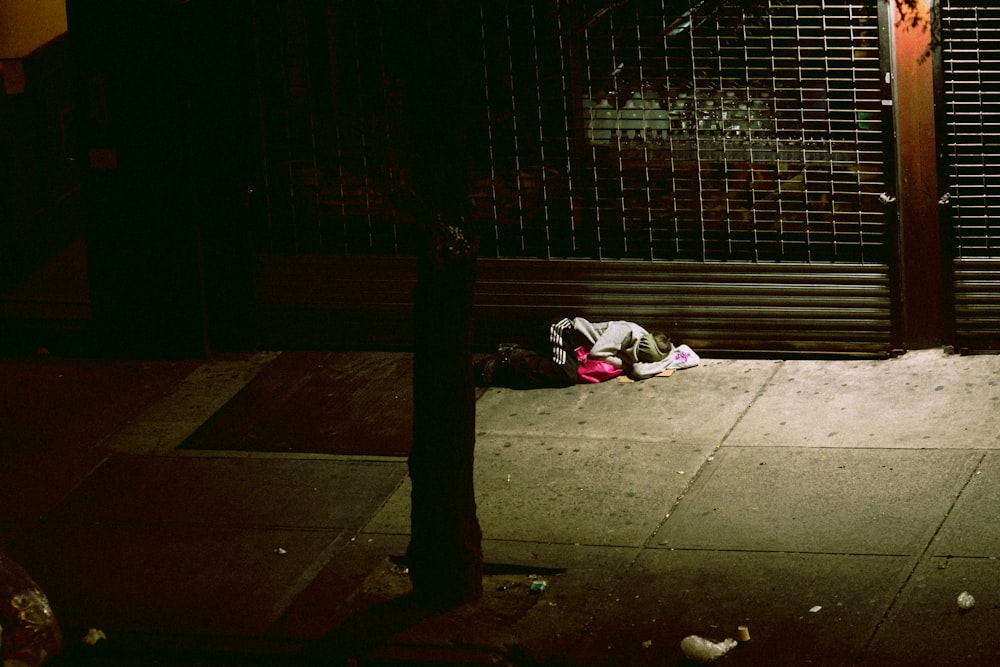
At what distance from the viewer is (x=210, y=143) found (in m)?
9.94

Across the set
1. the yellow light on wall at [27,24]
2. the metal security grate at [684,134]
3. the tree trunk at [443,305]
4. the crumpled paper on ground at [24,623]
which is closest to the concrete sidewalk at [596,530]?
the crumpled paper on ground at [24,623]

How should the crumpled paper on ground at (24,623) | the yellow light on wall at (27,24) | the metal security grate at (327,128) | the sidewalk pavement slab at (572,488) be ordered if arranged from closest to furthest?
the crumpled paper on ground at (24,623) → the sidewalk pavement slab at (572,488) → the metal security grate at (327,128) → the yellow light on wall at (27,24)

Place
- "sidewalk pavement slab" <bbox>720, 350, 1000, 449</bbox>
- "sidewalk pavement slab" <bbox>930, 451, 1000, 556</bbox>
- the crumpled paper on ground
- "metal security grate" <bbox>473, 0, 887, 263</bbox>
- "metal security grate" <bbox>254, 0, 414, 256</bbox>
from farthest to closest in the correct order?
"metal security grate" <bbox>254, 0, 414, 256</bbox>
"metal security grate" <bbox>473, 0, 887, 263</bbox>
"sidewalk pavement slab" <bbox>720, 350, 1000, 449</bbox>
"sidewalk pavement slab" <bbox>930, 451, 1000, 556</bbox>
the crumpled paper on ground

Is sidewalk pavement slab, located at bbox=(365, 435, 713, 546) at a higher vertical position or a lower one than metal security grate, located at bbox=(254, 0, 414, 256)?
lower

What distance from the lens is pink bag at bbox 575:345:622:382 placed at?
926 centimetres

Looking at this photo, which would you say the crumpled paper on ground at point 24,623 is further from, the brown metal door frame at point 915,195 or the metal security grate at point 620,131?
the brown metal door frame at point 915,195

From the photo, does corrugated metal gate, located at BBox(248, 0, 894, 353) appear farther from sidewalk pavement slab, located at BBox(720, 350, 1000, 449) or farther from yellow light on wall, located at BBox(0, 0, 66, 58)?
yellow light on wall, located at BBox(0, 0, 66, 58)

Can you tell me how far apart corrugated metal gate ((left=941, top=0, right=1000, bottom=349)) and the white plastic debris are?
13.4 feet

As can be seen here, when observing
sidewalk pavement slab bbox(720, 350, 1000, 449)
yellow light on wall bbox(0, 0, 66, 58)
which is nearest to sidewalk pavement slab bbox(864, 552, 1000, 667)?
sidewalk pavement slab bbox(720, 350, 1000, 449)

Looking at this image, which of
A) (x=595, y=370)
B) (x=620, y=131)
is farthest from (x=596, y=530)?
(x=620, y=131)

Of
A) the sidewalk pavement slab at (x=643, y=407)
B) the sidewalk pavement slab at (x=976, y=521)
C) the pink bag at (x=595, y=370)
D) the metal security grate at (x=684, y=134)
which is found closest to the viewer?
the sidewalk pavement slab at (x=976, y=521)

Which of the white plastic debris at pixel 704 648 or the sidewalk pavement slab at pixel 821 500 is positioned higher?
the sidewalk pavement slab at pixel 821 500

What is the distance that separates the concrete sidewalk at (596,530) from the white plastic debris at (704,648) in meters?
0.04

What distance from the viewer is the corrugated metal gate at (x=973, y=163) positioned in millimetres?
8727
